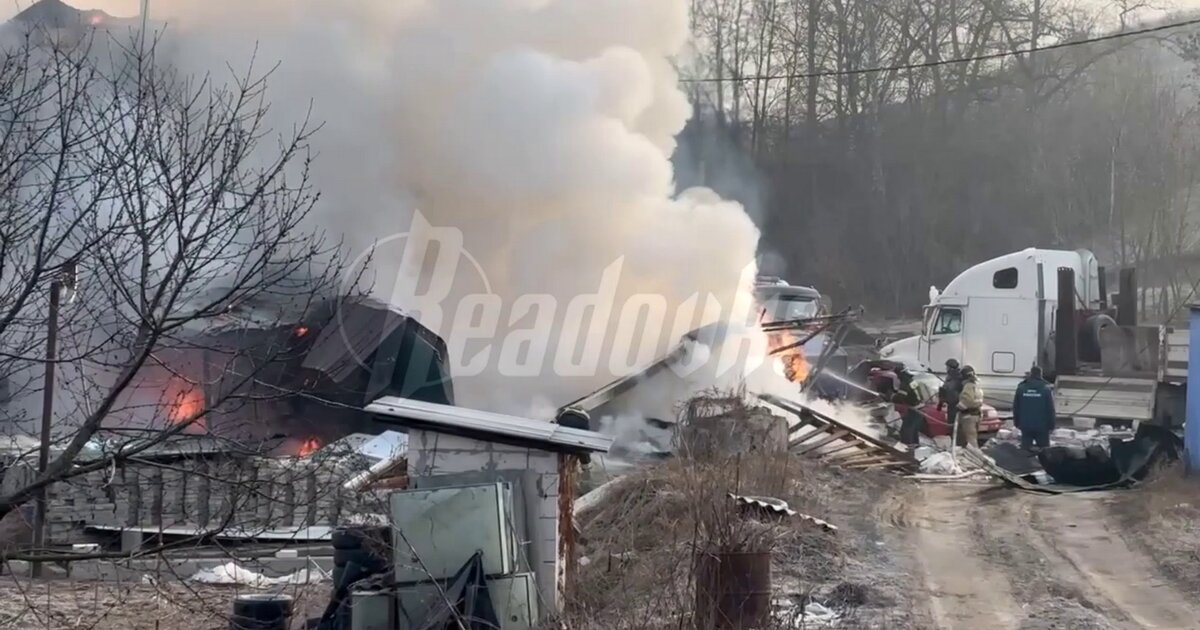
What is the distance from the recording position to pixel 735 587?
23.5 ft

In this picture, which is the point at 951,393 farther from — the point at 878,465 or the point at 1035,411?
the point at 878,465

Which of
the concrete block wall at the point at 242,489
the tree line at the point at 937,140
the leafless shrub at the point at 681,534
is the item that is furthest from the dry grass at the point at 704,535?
the tree line at the point at 937,140

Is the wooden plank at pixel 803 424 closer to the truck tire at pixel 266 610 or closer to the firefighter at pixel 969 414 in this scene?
the firefighter at pixel 969 414

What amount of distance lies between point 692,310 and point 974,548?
975 cm

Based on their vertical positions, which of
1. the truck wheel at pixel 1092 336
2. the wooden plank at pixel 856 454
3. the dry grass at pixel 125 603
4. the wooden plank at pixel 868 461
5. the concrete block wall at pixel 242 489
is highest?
the truck wheel at pixel 1092 336

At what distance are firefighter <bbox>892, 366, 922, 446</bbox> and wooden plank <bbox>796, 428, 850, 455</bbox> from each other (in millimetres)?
2894

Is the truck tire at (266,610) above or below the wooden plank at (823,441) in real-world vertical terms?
below

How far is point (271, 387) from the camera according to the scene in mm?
5723

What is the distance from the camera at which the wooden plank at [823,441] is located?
52.6 ft

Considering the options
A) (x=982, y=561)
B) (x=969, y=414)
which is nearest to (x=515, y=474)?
(x=982, y=561)

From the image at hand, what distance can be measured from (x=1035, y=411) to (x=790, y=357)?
12.5ft

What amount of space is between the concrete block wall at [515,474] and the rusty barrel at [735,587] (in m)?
1.62

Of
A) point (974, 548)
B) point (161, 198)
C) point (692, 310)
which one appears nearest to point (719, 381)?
point (692, 310)

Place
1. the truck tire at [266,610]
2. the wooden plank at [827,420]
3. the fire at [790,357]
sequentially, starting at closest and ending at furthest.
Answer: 1. the truck tire at [266,610]
2. the wooden plank at [827,420]
3. the fire at [790,357]
